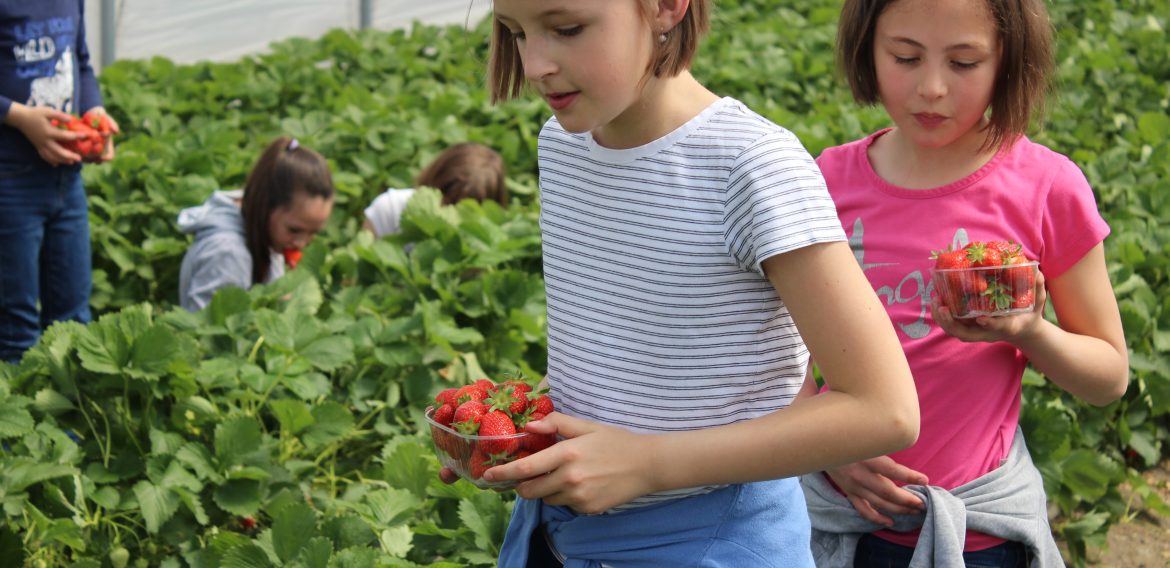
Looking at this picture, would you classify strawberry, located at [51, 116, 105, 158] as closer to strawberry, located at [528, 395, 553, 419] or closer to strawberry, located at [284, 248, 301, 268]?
strawberry, located at [284, 248, 301, 268]

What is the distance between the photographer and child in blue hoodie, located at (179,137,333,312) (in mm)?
4738

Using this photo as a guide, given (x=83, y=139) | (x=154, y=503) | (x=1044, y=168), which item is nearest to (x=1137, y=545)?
(x=1044, y=168)

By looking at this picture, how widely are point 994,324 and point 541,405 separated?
0.71m

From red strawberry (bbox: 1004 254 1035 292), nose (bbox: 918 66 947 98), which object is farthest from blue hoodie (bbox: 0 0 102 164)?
red strawberry (bbox: 1004 254 1035 292)

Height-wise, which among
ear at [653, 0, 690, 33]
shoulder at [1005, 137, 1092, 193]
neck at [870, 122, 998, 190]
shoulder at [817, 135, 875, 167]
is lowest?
shoulder at [817, 135, 875, 167]

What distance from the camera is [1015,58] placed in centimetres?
205

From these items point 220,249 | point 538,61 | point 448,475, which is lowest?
point 220,249

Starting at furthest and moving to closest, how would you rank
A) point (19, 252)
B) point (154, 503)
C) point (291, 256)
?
point (291, 256), point (19, 252), point (154, 503)

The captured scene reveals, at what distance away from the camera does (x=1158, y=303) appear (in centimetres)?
456

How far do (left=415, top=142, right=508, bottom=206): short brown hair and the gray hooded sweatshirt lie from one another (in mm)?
741

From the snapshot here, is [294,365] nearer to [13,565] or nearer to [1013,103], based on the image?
[13,565]

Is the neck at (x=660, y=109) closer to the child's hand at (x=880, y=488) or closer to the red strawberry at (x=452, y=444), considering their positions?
the red strawberry at (x=452, y=444)

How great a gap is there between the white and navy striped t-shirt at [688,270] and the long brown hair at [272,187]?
10.9 feet

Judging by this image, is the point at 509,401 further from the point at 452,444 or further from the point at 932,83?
the point at 932,83
